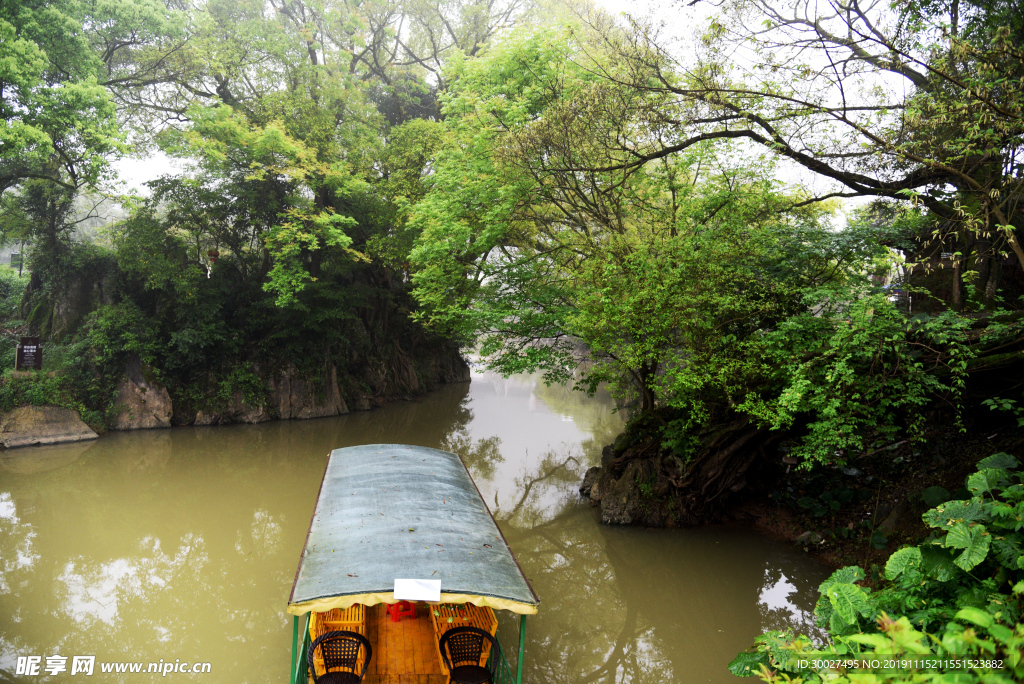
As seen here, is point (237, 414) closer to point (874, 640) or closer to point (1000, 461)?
point (1000, 461)

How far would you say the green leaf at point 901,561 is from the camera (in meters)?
3.73

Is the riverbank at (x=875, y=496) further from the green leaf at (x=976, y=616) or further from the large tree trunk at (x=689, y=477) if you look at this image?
the green leaf at (x=976, y=616)

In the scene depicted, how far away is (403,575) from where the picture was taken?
496cm

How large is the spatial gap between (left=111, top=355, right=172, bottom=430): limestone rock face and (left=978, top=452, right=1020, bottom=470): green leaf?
1958cm

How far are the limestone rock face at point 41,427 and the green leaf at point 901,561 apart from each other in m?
18.5

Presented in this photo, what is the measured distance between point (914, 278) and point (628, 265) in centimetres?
604

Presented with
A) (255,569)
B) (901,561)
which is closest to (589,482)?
(255,569)

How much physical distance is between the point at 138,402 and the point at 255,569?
11.2m

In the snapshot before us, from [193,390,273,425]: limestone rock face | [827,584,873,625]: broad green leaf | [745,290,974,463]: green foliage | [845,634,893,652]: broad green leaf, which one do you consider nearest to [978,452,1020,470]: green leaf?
[745,290,974,463]: green foliage

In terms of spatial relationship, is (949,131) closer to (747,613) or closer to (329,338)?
(747,613)

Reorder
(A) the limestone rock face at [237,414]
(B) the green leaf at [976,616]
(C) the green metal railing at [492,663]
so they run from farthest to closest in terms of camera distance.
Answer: (A) the limestone rock face at [237,414] → (C) the green metal railing at [492,663] → (B) the green leaf at [976,616]

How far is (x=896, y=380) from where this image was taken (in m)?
6.91

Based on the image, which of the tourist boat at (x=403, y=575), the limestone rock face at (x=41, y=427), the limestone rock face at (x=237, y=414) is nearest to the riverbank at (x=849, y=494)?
the tourist boat at (x=403, y=575)

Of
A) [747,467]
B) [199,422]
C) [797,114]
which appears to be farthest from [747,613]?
[199,422]
